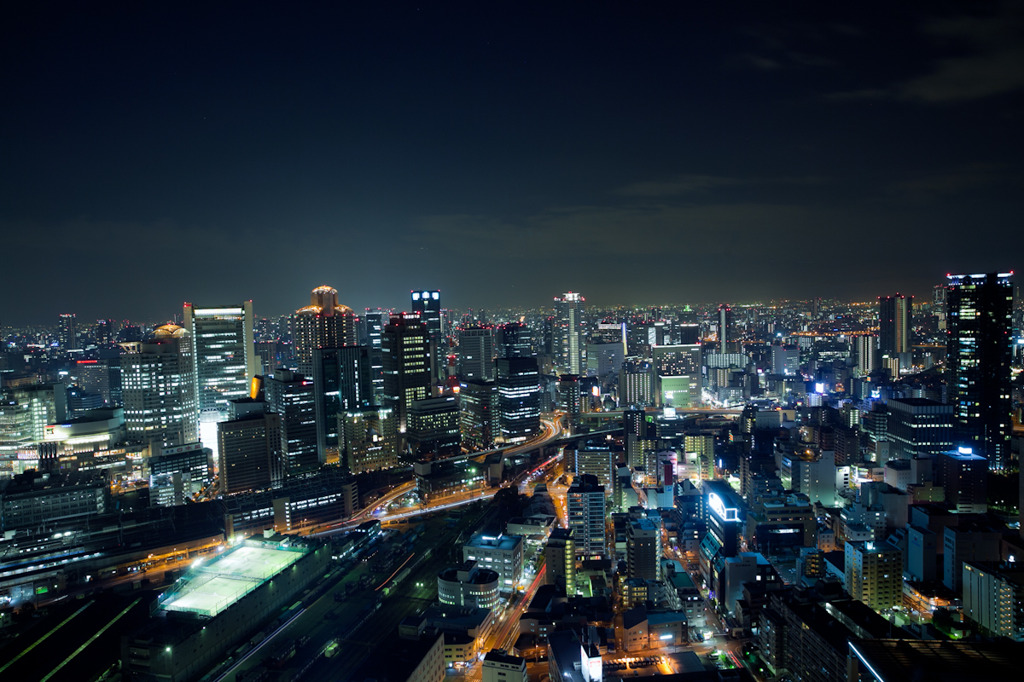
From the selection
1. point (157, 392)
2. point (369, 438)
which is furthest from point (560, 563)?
point (157, 392)

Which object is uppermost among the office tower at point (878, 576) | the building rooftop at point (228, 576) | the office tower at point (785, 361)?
the office tower at point (785, 361)

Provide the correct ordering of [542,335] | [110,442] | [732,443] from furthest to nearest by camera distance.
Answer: [542,335]
[732,443]
[110,442]

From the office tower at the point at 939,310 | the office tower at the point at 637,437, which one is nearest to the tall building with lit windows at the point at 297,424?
the office tower at the point at 637,437

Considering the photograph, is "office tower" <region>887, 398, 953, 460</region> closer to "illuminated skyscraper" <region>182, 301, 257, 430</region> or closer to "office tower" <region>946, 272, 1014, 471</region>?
"office tower" <region>946, 272, 1014, 471</region>

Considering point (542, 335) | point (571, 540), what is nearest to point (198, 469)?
point (571, 540)

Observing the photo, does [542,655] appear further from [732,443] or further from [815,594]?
[732,443]

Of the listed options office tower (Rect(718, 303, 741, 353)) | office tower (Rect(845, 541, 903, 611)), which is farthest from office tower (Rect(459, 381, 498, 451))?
office tower (Rect(718, 303, 741, 353))

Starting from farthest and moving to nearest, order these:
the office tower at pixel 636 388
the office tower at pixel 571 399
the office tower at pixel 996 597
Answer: the office tower at pixel 636 388 < the office tower at pixel 571 399 < the office tower at pixel 996 597

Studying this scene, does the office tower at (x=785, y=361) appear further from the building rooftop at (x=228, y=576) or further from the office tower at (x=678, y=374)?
the building rooftop at (x=228, y=576)
